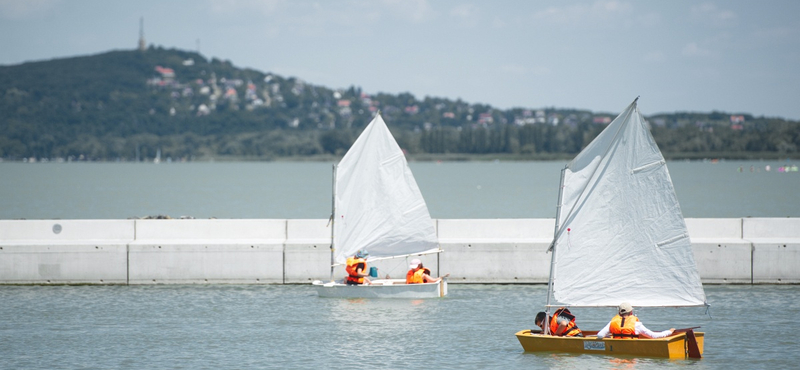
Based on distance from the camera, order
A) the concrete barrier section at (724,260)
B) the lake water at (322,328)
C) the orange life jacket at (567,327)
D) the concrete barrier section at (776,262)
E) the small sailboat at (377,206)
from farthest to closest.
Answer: the small sailboat at (377,206), the concrete barrier section at (724,260), the concrete barrier section at (776,262), the lake water at (322,328), the orange life jacket at (567,327)

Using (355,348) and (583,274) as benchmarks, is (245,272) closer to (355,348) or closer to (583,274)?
(355,348)

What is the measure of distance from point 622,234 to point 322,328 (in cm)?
758

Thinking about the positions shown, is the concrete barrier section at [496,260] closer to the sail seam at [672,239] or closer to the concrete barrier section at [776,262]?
the concrete barrier section at [776,262]

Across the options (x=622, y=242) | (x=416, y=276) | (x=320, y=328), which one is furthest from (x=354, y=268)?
(x=622, y=242)

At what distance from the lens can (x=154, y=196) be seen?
112 metres

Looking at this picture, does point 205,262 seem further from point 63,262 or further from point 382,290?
point 382,290

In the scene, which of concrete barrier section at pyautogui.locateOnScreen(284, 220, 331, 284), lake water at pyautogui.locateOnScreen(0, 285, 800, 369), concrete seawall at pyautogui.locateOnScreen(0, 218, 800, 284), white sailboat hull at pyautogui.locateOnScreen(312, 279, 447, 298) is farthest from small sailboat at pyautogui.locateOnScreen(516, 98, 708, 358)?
concrete barrier section at pyautogui.locateOnScreen(284, 220, 331, 284)

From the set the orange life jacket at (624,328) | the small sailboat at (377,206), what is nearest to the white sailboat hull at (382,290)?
the small sailboat at (377,206)

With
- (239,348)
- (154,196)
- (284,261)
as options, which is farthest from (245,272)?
(154,196)

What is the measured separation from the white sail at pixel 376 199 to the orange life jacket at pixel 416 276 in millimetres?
969

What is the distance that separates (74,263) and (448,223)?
10431 mm

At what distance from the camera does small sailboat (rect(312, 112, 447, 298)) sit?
89.8 ft

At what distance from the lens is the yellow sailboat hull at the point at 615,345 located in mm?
18406

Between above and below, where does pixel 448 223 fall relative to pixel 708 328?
above
